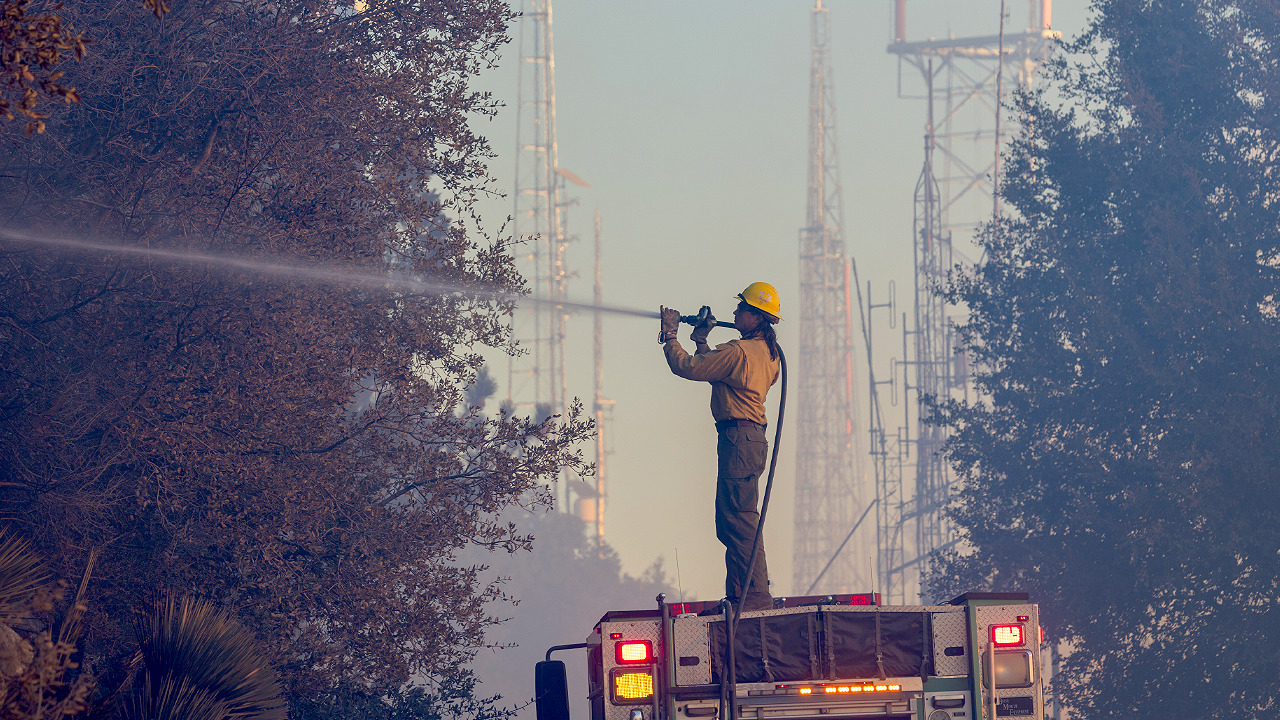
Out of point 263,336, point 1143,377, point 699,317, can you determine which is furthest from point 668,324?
point 1143,377

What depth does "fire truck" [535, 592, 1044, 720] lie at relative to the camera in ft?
26.8

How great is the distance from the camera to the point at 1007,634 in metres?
8.31

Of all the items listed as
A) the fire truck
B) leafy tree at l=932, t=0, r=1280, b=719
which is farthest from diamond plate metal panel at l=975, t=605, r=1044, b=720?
leafy tree at l=932, t=0, r=1280, b=719

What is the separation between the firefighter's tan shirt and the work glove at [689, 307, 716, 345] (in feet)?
0.39

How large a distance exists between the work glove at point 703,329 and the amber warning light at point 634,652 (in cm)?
292

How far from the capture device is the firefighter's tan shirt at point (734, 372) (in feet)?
33.8

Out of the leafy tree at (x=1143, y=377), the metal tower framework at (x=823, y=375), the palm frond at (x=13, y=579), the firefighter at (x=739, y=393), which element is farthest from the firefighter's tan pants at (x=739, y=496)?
the metal tower framework at (x=823, y=375)

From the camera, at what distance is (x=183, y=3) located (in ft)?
56.9

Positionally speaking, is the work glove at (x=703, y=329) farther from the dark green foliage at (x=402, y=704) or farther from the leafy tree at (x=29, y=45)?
the dark green foliage at (x=402, y=704)

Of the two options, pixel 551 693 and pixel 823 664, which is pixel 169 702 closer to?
pixel 551 693

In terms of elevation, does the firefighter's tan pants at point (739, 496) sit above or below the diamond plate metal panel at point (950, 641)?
above

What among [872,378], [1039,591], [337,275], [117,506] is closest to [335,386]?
[337,275]

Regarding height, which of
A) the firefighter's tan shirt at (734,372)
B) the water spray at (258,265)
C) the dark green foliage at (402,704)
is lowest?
the dark green foliage at (402,704)

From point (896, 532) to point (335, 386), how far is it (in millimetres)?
38610
